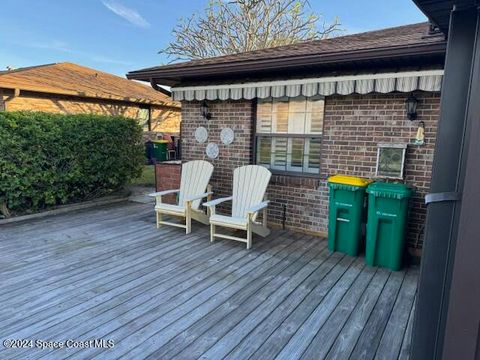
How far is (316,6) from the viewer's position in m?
13.4

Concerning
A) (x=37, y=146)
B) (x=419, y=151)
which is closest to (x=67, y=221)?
(x=37, y=146)

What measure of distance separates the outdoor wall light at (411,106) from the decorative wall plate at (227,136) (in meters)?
2.62

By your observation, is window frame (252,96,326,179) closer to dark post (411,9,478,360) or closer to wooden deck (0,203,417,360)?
Answer: wooden deck (0,203,417,360)

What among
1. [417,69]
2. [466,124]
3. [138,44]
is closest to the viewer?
[466,124]

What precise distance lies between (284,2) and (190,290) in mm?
13674

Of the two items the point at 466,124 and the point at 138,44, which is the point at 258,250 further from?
the point at 138,44

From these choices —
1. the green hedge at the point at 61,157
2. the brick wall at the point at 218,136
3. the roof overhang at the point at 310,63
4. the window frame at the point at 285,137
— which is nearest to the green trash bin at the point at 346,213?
the window frame at the point at 285,137

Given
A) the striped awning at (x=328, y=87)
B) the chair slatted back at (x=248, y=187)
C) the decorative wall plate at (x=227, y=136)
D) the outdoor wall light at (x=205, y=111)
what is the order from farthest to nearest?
the outdoor wall light at (x=205, y=111)
the decorative wall plate at (x=227, y=136)
the chair slatted back at (x=248, y=187)
the striped awning at (x=328, y=87)

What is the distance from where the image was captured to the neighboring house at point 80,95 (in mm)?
9123

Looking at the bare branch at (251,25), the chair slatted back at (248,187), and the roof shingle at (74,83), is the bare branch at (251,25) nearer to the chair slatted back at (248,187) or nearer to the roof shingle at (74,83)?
the roof shingle at (74,83)

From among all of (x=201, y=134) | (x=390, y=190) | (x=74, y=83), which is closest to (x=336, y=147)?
(x=390, y=190)

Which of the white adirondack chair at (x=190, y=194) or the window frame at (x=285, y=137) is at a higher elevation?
the window frame at (x=285, y=137)

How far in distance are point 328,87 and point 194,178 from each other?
2489mm

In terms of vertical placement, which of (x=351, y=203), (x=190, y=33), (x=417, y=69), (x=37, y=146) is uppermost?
(x=190, y=33)
